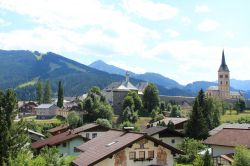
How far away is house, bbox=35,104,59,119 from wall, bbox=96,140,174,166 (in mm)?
113044

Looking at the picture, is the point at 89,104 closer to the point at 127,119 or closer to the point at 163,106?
the point at 127,119

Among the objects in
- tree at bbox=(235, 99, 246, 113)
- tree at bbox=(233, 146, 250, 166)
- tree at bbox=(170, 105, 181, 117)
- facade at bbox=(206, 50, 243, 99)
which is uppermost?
facade at bbox=(206, 50, 243, 99)

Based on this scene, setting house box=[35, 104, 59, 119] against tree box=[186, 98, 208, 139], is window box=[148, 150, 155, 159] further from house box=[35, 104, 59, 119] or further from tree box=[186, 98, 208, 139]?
house box=[35, 104, 59, 119]

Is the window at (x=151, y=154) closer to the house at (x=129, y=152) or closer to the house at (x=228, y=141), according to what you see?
the house at (x=129, y=152)

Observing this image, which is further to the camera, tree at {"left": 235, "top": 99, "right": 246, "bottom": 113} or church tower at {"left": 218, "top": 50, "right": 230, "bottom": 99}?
church tower at {"left": 218, "top": 50, "right": 230, "bottom": 99}

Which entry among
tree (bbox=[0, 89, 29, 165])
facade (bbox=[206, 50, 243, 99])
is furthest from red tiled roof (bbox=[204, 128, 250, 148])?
facade (bbox=[206, 50, 243, 99])

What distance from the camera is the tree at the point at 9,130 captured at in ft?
109

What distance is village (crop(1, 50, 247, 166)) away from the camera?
108ft

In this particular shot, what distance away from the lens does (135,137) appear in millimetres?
33062

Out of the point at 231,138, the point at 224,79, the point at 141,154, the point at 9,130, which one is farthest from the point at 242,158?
the point at 224,79

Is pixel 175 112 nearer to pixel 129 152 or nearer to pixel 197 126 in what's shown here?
pixel 197 126

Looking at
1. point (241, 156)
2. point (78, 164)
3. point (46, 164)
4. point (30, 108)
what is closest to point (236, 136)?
point (241, 156)

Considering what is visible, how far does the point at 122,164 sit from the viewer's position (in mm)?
32250

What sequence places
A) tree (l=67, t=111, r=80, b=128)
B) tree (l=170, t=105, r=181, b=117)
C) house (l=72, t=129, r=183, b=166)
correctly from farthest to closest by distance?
1. tree (l=170, t=105, r=181, b=117)
2. tree (l=67, t=111, r=80, b=128)
3. house (l=72, t=129, r=183, b=166)
